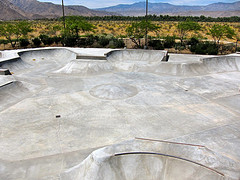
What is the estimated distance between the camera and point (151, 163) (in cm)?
514

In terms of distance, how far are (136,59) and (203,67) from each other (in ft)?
23.5

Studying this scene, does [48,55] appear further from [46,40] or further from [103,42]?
[103,42]

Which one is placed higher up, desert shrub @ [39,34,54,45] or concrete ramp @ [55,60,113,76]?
desert shrub @ [39,34,54,45]

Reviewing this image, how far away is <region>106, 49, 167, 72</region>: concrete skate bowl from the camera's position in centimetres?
1861

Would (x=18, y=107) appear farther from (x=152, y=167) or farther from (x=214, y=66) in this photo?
(x=214, y=66)

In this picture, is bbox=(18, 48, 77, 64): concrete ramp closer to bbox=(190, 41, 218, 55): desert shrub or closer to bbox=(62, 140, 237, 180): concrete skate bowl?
bbox=(190, 41, 218, 55): desert shrub

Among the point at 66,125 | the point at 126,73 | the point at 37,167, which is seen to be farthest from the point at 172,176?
the point at 126,73

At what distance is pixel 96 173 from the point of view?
16.1 feet

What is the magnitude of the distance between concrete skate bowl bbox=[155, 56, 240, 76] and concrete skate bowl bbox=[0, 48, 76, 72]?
33.7 feet

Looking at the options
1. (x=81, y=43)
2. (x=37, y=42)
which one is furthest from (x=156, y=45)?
(x=37, y=42)

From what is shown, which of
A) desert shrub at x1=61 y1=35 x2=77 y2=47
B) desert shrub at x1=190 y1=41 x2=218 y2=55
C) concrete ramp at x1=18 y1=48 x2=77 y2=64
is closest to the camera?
concrete ramp at x1=18 y1=48 x2=77 y2=64

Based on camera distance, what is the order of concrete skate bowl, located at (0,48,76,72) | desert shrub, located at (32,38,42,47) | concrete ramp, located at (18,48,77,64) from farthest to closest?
desert shrub, located at (32,38,42,47) → concrete ramp, located at (18,48,77,64) → concrete skate bowl, located at (0,48,76,72)

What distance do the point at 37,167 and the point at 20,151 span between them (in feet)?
4.29

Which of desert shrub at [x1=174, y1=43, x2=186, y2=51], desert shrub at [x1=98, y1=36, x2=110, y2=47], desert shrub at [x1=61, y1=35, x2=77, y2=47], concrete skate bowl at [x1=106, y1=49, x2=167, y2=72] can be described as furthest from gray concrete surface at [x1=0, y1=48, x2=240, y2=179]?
desert shrub at [x1=61, y1=35, x2=77, y2=47]
